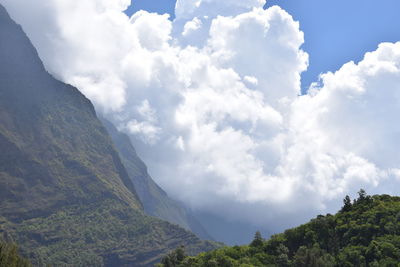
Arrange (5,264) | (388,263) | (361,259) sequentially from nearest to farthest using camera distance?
1. (5,264)
2. (388,263)
3. (361,259)

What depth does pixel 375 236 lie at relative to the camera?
199m

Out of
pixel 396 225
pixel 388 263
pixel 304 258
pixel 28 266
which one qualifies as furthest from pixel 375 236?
pixel 28 266

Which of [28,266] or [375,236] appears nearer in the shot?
[28,266]

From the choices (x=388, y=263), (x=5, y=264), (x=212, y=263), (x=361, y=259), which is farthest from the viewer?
(x=212, y=263)

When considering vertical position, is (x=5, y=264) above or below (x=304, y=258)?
below

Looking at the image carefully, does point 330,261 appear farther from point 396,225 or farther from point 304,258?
point 396,225

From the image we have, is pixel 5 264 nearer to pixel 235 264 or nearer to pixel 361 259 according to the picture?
pixel 235 264

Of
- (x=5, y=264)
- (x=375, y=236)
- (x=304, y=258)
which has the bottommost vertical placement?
(x=5, y=264)

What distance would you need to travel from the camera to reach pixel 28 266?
7283 inches

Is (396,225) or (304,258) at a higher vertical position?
(396,225)

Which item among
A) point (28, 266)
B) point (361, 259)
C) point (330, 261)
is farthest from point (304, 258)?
point (28, 266)

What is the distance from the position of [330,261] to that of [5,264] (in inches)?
4765

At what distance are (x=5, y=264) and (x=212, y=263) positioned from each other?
80948 millimetres

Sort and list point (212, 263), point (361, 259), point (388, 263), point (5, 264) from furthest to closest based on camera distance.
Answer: point (212, 263) → point (361, 259) → point (388, 263) → point (5, 264)
